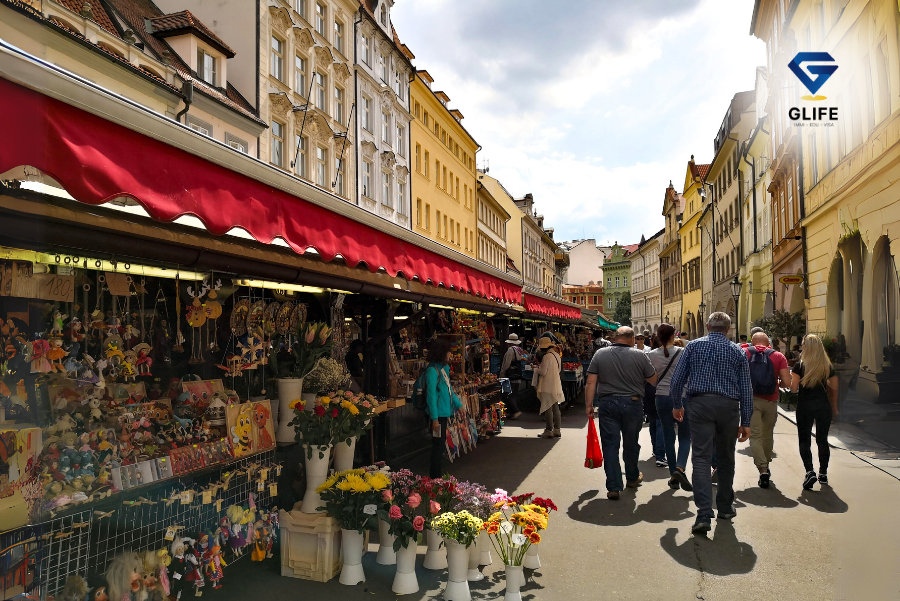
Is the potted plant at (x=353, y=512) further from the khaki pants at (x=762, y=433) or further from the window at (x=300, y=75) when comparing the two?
the window at (x=300, y=75)

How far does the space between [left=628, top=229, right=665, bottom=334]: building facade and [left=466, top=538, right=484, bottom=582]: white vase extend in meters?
70.4

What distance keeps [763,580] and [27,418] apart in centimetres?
497

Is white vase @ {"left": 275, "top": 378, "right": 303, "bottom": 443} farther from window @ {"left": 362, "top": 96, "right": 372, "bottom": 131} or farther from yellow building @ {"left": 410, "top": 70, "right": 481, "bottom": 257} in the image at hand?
yellow building @ {"left": 410, "top": 70, "right": 481, "bottom": 257}

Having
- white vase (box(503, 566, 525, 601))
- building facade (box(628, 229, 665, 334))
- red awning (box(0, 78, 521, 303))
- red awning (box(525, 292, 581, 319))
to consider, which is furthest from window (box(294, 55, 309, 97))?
building facade (box(628, 229, 665, 334))

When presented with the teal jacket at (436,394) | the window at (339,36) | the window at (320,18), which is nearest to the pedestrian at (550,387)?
the teal jacket at (436,394)

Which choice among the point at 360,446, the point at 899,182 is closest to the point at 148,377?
the point at 360,446

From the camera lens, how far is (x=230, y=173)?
3195mm

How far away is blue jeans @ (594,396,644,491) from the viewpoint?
267 inches

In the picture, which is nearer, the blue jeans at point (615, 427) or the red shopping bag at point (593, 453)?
the blue jeans at point (615, 427)

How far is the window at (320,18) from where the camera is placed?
77.8 feet

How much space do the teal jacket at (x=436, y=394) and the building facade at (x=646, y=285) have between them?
6842 centimetres

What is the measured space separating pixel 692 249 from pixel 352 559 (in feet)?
179

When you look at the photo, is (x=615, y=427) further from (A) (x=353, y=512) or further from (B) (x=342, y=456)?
(A) (x=353, y=512)

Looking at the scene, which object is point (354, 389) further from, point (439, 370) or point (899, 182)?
point (899, 182)
